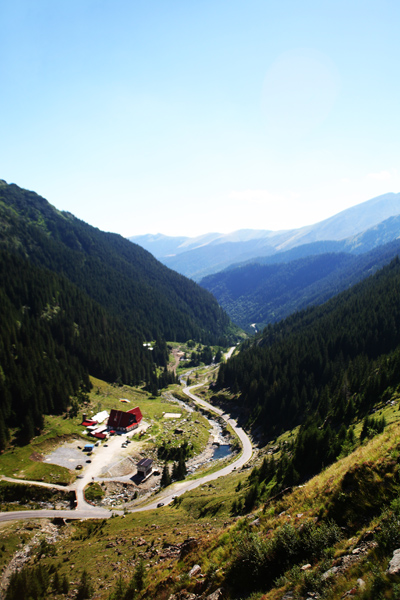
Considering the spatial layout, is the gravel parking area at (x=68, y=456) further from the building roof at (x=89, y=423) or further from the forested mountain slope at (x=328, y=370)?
the forested mountain slope at (x=328, y=370)

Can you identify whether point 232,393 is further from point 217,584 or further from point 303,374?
point 217,584

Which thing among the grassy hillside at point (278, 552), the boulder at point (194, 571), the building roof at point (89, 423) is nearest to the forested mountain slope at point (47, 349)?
the building roof at point (89, 423)

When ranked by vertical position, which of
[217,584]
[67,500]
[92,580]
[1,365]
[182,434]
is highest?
[1,365]

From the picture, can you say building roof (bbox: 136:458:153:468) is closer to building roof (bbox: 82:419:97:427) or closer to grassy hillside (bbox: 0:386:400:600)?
building roof (bbox: 82:419:97:427)

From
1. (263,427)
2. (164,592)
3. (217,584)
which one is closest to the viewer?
(217,584)

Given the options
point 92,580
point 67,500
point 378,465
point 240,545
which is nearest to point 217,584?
point 240,545

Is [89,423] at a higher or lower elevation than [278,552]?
lower

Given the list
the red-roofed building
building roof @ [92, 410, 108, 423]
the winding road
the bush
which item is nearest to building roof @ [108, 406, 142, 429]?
the red-roofed building

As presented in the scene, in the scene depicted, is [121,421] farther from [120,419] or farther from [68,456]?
[68,456]

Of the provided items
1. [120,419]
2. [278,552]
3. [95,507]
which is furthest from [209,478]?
[278,552]
